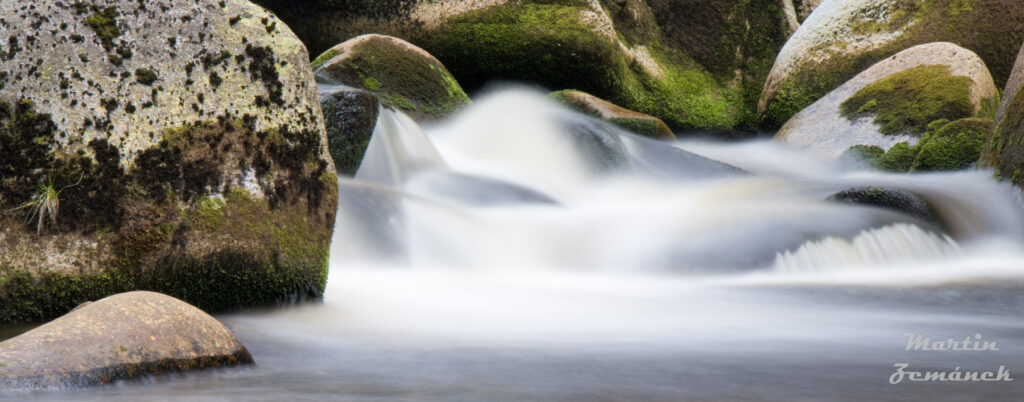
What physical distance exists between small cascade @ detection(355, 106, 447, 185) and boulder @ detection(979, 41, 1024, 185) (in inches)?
204

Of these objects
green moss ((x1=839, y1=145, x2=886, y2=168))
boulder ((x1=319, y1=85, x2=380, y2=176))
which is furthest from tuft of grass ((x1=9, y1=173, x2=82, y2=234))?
green moss ((x1=839, y1=145, x2=886, y2=168))

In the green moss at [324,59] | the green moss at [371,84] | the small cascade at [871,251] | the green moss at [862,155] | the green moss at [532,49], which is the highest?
the green moss at [532,49]

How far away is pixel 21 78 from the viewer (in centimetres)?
391

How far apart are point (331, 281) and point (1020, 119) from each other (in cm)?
637

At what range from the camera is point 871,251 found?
720cm

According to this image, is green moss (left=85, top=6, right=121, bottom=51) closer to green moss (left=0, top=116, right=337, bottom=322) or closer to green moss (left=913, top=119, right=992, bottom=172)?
green moss (left=0, top=116, right=337, bottom=322)

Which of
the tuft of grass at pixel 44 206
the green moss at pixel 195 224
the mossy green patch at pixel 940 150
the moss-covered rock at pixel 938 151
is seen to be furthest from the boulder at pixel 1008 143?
the tuft of grass at pixel 44 206

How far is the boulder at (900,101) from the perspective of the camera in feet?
38.8

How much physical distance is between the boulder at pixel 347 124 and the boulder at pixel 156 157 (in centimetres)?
274

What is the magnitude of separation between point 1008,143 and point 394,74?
641 cm

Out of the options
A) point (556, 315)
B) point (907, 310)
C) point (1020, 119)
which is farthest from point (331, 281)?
point (1020, 119)

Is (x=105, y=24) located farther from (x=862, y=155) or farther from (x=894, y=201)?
(x=862, y=155)

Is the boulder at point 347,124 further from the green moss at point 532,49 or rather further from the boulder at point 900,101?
the boulder at point 900,101

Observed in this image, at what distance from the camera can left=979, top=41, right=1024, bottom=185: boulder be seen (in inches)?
332
